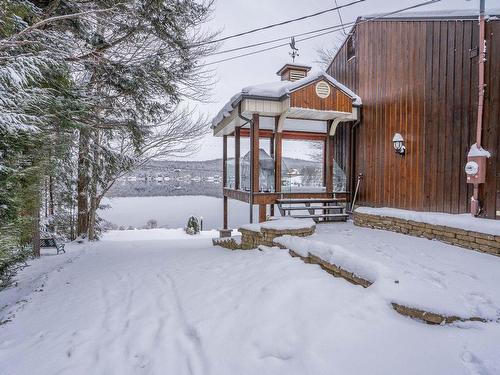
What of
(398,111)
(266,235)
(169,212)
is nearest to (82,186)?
(266,235)

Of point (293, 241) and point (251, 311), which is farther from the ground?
point (293, 241)

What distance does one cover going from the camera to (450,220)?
474 centimetres

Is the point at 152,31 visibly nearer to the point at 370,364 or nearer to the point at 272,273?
the point at 272,273

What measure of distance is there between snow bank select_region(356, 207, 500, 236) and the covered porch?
2.21m

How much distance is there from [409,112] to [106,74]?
6390 millimetres

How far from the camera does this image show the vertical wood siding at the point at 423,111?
15.6ft

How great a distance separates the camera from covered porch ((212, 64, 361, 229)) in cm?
696

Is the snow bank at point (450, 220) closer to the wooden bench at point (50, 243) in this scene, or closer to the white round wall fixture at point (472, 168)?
the white round wall fixture at point (472, 168)

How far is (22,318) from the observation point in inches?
139

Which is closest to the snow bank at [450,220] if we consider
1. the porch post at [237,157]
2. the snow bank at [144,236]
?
the porch post at [237,157]

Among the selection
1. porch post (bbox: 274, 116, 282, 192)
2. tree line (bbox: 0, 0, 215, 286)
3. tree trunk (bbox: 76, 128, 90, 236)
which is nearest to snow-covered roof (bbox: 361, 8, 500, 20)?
porch post (bbox: 274, 116, 282, 192)

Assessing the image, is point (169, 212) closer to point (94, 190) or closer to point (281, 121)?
point (94, 190)

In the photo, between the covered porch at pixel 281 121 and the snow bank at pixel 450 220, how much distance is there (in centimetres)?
221

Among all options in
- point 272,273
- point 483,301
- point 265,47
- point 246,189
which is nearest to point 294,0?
point 265,47
